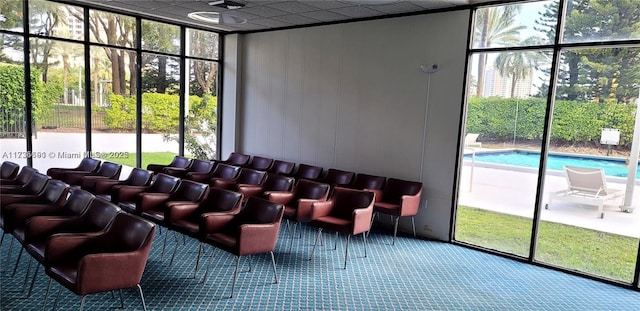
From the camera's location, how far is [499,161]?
6.19 meters

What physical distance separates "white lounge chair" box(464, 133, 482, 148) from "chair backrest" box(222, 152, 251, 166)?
414cm

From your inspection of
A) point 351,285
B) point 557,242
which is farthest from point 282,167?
point 557,242

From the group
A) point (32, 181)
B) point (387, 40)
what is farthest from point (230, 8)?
point (32, 181)

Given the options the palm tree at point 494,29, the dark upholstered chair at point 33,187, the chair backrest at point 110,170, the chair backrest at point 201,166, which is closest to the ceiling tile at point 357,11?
the palm tree at point 494,29

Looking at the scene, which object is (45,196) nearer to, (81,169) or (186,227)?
(186,227)

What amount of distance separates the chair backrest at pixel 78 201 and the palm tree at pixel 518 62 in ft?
17.0

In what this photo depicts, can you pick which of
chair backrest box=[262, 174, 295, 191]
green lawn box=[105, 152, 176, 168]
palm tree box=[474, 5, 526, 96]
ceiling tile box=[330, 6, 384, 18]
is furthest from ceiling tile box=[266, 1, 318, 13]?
green lawn box=[105, 152, 176, 168]

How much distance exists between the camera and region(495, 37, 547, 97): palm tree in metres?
5.64

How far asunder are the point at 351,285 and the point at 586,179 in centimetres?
318

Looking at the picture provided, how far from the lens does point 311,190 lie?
20.0 ft

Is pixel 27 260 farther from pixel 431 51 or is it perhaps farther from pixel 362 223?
pixel 431 51

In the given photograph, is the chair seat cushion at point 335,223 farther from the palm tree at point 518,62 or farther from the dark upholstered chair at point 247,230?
the palm tree at point 518,62

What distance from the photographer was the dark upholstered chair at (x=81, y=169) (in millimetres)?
6684

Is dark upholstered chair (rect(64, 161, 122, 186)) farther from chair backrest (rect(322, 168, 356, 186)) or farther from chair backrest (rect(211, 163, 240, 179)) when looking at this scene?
chair backrest (rect(322, 168, 356, 186))
